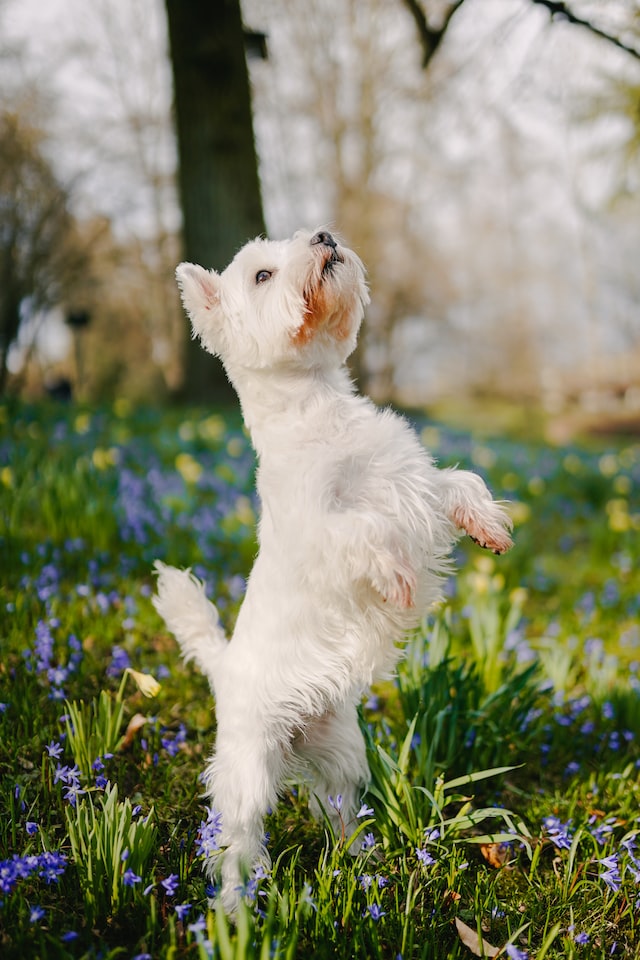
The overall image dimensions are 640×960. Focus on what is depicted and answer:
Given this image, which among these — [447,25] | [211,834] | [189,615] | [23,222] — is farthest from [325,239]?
[23,222]

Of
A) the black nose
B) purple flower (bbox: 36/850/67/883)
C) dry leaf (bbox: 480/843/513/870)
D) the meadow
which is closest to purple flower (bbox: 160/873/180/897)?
the meadow

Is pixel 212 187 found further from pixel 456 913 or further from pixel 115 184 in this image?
pixel 115 184

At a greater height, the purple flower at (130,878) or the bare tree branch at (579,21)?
the bare tree branch at (579,21)

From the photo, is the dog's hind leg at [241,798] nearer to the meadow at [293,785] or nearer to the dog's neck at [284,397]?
the meadow at [293,785]

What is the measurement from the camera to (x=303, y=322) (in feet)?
6.91

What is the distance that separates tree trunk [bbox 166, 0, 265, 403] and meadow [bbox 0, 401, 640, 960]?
417 centimetres

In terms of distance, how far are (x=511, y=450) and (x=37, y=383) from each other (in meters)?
17.5

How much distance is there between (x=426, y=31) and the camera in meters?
6.22

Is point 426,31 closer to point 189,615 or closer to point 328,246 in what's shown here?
point 328,246

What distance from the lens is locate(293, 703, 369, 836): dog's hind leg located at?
7.73 feet

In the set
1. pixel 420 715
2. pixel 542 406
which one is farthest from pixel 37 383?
pixel 420 715

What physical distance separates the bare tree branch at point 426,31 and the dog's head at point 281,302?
198 inches

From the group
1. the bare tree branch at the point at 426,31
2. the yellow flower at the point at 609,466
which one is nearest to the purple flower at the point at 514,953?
the yellow flower at the point at 609,466

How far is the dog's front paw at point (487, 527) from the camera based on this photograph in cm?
207
